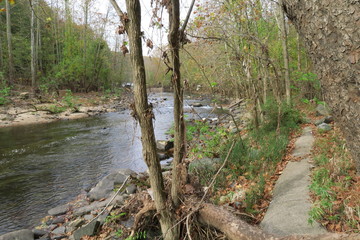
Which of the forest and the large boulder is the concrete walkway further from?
the large boulder

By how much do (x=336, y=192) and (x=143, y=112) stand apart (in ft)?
8.70

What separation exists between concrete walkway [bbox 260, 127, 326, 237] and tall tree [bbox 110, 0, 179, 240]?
3.81 ft

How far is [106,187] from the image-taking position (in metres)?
6.25

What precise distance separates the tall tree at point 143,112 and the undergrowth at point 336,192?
1570 millimetres

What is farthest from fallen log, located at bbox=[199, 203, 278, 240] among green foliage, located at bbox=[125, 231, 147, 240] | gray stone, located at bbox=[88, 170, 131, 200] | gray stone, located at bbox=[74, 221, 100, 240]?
gray stone, located at bbox=[88, 170, 131, 200]

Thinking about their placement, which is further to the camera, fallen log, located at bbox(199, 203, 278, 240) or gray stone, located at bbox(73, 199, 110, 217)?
gray stone, located at bbox(73, 199, 110, 217)

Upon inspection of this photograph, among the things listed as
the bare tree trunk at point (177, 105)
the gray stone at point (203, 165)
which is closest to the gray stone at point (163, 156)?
the gray stone at point (203, 165)

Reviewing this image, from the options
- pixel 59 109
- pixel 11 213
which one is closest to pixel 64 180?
pixel 11 213

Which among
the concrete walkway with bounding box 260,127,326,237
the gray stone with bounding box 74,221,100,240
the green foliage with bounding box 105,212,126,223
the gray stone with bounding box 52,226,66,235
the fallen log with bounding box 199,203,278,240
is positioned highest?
the fallen log with bounding box 199,203,278,240

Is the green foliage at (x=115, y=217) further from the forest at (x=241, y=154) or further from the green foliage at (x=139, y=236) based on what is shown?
the green foliage at (x=139, y=236)

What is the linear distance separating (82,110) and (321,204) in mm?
18991

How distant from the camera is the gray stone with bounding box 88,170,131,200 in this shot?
5.98m

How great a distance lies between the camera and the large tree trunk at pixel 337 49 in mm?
1119

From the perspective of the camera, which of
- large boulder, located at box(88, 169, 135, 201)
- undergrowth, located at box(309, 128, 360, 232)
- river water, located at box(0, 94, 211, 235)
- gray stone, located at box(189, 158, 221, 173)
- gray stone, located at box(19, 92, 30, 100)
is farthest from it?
gray stone, located at box(19, 92, 30, 100)
